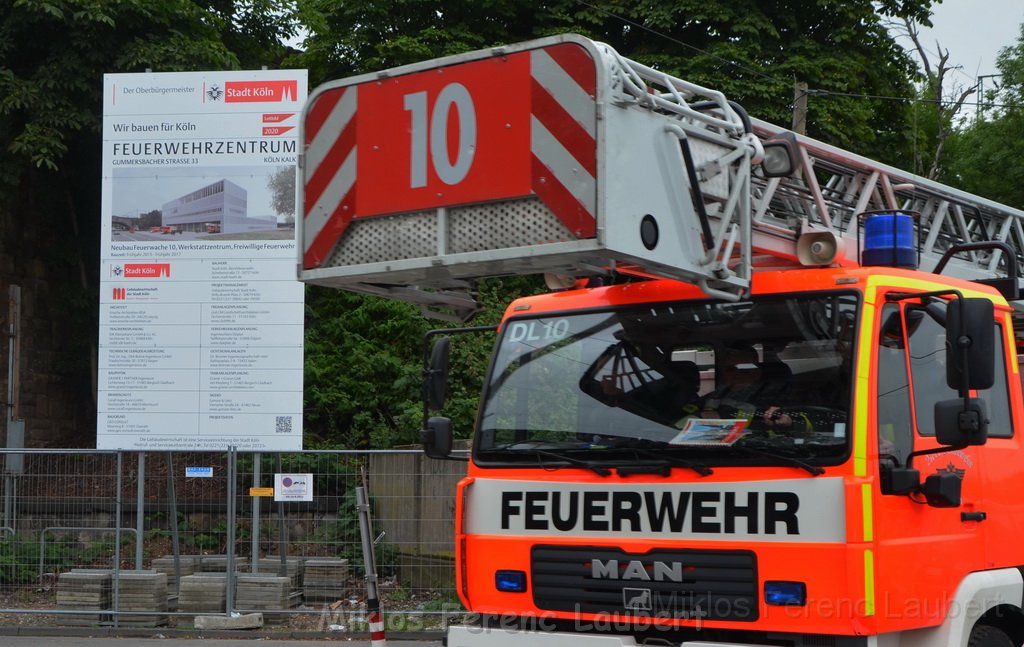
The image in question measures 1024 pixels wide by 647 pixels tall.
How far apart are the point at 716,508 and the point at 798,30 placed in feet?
54.1

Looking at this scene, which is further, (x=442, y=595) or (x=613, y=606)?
(x=442, y=595)

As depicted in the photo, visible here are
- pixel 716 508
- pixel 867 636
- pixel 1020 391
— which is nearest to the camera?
pixel 867 636

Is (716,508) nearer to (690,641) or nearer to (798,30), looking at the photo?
(690,641)

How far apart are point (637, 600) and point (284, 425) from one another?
7580 mm

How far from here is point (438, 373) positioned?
683 cm

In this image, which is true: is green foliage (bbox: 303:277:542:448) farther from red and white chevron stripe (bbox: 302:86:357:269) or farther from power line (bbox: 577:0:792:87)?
red and white chevron stripe (bbox: 302:86:357:269)

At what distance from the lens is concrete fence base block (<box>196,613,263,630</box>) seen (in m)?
12.0

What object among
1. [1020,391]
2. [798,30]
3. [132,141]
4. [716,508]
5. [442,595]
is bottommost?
[442,595]

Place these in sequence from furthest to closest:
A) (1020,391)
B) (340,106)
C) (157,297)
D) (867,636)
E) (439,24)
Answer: (439,24) < (157,297) < (1020,391) < (340,106) < (867,636)

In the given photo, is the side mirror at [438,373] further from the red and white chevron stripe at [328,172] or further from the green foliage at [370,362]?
the green foliage at [370,362]

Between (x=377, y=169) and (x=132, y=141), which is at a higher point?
(x=132, y=141)

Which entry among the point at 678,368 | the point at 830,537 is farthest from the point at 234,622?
the point at 830,537

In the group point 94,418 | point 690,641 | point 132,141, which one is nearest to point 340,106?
point 690,641

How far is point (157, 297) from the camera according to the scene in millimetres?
12977
